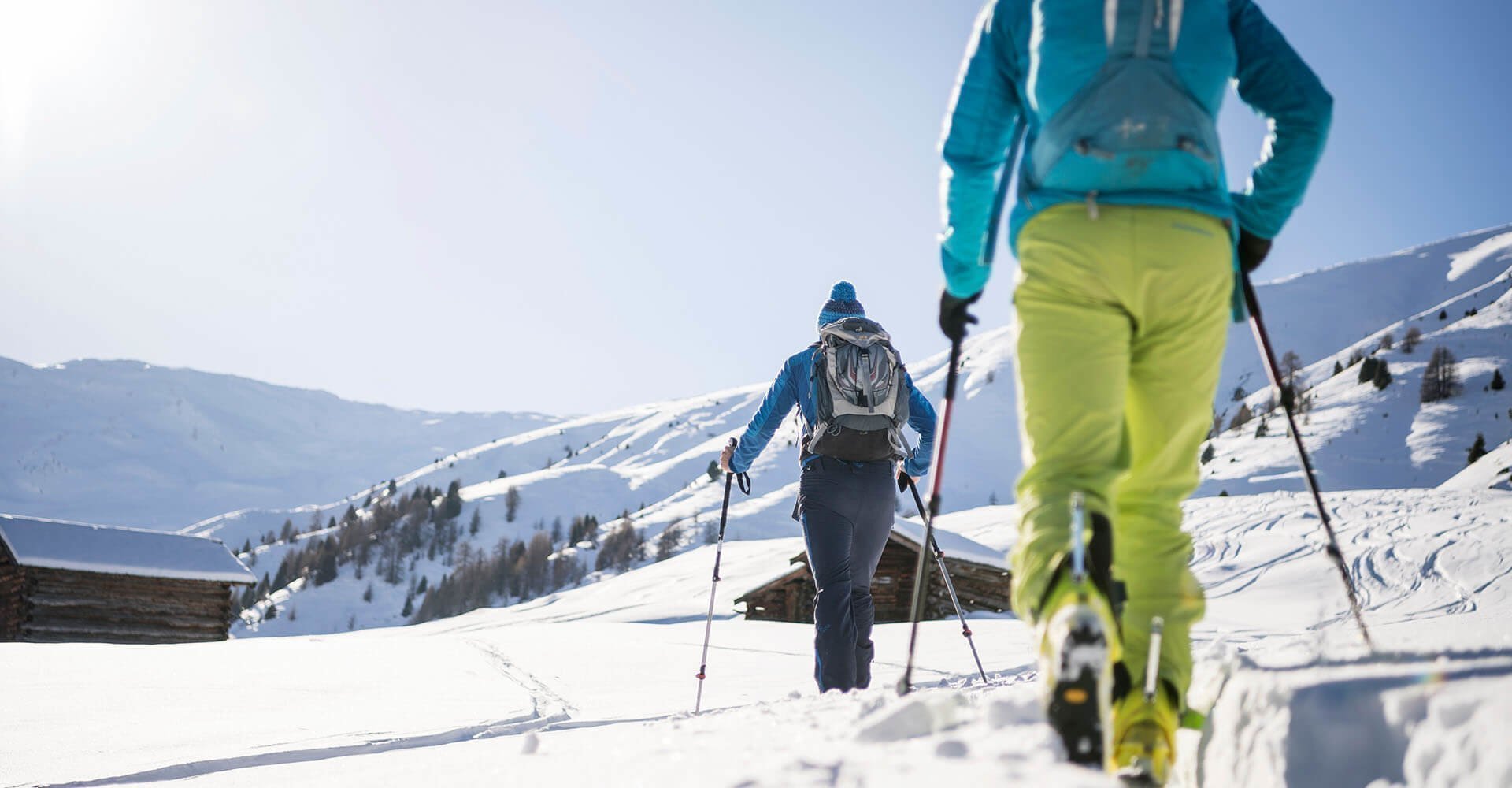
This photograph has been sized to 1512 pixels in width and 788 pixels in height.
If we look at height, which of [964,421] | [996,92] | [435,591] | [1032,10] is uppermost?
[964,421]

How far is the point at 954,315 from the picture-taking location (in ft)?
7.06

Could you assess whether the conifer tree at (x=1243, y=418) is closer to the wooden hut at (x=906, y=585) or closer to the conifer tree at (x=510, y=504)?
the wooden hut at (x=906, y=585)

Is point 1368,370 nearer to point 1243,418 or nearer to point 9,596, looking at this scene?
point 1243,418

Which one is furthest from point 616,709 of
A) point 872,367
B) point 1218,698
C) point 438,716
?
point 1218,698

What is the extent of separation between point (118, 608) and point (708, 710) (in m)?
19.8

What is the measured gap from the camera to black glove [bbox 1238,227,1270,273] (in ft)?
7.01

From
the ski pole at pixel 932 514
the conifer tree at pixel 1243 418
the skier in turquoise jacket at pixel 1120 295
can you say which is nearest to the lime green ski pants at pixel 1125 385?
the skier in turquoise jacket at pixel 1120 295

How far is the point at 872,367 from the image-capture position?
12.8 ft

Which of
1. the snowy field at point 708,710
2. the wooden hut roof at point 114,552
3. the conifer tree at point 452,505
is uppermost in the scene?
the snowy field at point 708,710

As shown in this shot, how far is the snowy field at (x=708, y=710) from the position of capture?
54.9 inches

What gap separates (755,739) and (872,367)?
7.46ft

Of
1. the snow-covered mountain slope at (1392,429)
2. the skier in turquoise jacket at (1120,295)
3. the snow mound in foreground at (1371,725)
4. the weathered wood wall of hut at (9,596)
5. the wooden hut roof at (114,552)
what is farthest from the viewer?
the snow-covered mountain slope at (1392,429)

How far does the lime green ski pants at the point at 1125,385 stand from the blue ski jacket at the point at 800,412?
2.17m

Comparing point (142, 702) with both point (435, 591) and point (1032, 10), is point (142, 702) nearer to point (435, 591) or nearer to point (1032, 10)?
point (1032, 10)
